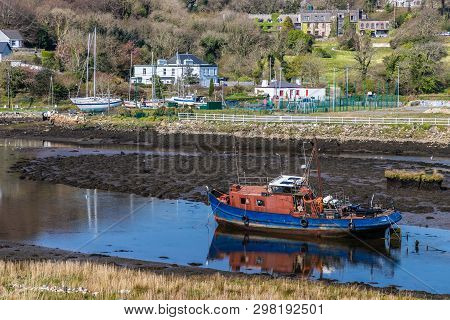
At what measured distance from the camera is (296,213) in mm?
31641

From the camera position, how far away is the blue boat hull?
100ft

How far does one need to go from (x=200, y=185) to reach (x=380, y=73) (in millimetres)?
59910

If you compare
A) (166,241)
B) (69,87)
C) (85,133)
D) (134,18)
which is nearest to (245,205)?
(166,241)

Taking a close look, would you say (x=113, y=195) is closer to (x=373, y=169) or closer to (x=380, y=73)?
(x=373, y=169)

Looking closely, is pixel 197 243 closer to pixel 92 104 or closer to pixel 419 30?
pixel 92 104

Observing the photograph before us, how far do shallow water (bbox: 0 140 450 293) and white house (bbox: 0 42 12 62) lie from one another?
67141 millimetres

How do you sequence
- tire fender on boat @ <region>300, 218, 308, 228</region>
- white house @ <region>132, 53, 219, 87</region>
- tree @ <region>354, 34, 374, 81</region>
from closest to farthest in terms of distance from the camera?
1. tire fender on boat @ <region>300, 218, 308, 228</region>
2. tree @ <region>354, 34, 374, 81</region>
3. white house @ <region>132, 53, 219, 87</region>

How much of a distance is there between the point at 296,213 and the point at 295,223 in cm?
40

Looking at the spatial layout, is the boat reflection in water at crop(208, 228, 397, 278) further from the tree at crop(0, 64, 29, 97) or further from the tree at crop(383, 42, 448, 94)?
the tree at crop(0, 64, 29, 97)

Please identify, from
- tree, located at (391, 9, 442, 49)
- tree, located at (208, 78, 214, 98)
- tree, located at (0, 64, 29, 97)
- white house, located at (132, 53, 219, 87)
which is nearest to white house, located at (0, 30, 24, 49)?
tree, located at (0, 64, 29, 97)

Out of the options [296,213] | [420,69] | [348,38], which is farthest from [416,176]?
[348,38]

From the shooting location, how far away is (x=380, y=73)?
97875mm

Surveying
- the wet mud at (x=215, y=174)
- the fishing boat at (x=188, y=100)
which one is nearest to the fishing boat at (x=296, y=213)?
the wet mud at (x=215, y=174)

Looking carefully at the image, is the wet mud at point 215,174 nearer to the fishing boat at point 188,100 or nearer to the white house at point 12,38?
the fishing boat at point 188,100
